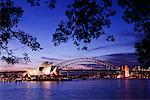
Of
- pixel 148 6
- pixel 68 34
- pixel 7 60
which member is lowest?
pixel 7 60

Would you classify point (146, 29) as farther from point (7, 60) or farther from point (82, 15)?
point (7, 60)

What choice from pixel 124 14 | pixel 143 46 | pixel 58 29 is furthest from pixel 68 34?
pixel 143 46

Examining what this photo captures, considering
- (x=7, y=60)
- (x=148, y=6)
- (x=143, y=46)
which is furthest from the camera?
(x=143, y=46)

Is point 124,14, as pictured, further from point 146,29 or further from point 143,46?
point 143,46

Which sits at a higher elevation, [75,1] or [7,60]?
[75,1]

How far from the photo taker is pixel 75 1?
32.4ft

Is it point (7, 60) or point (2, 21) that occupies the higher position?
point (2, 21)

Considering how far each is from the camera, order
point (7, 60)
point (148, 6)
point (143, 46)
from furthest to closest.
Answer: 1. point (143, 46)
2. point (7, 60)
3. point (148, 6)

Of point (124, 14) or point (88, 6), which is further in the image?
point (124, 14)

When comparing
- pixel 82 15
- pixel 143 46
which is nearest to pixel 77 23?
pixel 82 15

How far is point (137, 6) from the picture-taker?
9711 mm

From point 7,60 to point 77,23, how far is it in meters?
2.06

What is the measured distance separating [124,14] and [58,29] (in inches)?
70.3

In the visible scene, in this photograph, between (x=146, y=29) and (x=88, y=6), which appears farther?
(x=146, y=29)
